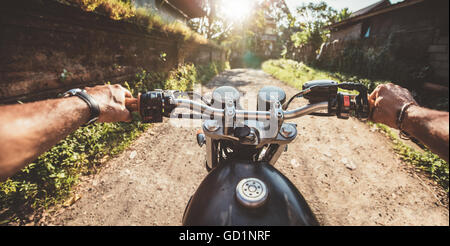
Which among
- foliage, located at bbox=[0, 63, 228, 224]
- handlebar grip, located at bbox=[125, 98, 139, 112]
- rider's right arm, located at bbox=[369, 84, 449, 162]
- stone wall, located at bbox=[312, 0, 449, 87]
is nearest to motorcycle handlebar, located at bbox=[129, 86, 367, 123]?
handlebar grip, located at bbox=[125, 98, 139, 112]

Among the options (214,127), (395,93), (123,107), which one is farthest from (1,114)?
(395,93)

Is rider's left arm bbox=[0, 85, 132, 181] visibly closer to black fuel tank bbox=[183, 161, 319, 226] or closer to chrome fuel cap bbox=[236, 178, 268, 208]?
black fuel tank bbox=[183, 161, 319, 226]

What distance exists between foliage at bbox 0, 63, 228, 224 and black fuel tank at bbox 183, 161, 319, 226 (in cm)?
253

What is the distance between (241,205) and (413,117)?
1.06 metres

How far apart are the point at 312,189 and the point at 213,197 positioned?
2.47m

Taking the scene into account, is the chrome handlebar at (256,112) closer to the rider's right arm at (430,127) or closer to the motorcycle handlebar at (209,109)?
the motorcycle handlebar at (209,109)

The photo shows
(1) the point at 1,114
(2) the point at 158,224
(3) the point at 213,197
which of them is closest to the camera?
(1) the point at 1,114

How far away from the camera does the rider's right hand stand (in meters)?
1.09

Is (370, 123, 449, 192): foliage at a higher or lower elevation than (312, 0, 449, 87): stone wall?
lower

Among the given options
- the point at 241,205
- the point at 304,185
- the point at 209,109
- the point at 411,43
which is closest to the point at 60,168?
the point at 209,109

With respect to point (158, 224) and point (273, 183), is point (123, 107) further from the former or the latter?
point (158, 224)

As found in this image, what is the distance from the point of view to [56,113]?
0.90m

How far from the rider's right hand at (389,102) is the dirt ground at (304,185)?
1828mm

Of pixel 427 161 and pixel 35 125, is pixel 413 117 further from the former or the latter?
pixel 427 161
